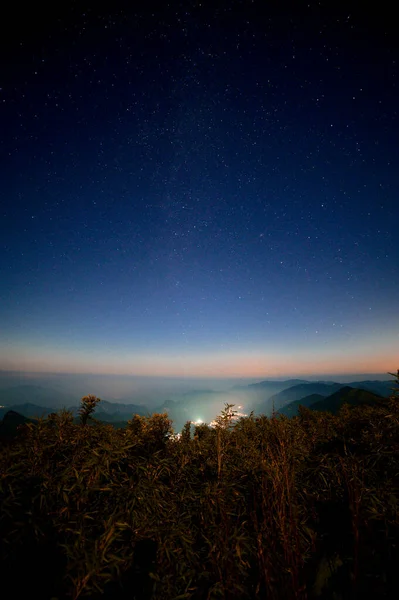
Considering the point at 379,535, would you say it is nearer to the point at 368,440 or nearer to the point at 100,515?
the point at 368,440

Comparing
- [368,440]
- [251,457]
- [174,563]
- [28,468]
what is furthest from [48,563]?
[368,440]

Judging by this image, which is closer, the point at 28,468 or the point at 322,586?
the point at 322,586

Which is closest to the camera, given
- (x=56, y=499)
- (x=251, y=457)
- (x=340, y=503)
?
(x=56, y=499)

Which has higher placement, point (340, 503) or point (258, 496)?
point (258, 496)

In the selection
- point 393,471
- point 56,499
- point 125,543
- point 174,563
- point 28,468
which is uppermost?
point 28,468

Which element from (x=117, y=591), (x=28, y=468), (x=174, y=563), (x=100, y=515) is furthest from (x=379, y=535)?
(x=28, y=468)

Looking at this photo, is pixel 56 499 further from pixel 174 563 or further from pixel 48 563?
pixel 174 563

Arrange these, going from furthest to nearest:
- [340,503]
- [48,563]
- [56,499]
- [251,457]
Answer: [251,457] → [340,503] → [56,499] → [48,563]
